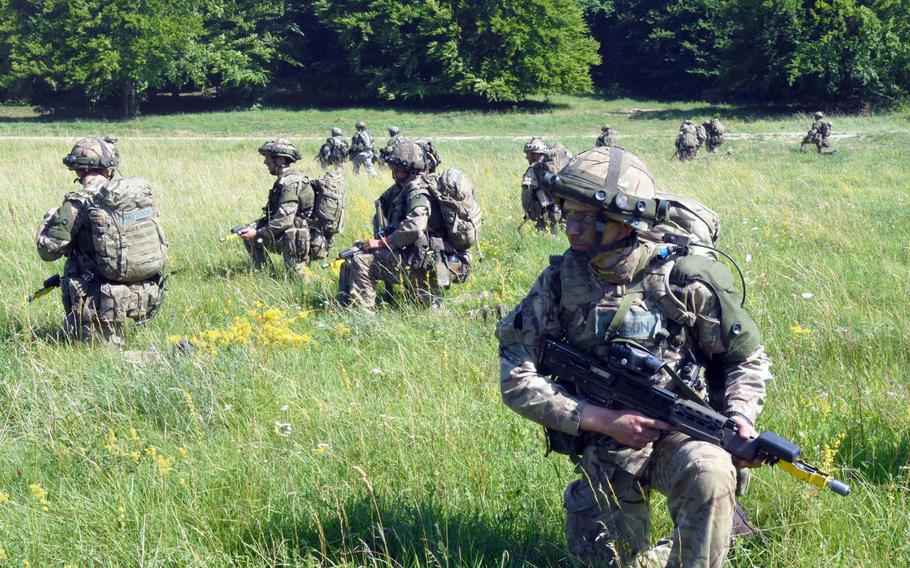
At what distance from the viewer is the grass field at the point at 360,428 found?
136 inches

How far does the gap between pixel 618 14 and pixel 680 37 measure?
15.9 ft

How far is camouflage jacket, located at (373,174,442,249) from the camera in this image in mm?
7453

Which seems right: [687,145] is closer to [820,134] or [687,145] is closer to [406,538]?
[820,134]

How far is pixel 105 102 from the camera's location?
1893 inches

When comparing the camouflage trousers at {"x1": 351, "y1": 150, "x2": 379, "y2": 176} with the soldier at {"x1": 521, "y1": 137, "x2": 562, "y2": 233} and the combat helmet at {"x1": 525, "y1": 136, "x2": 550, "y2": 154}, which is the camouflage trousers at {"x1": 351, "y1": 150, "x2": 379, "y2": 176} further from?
the soldier at {"x1": 521, "y1": 137, "x2": 562, "y2": 233}

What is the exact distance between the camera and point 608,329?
9.94 feet

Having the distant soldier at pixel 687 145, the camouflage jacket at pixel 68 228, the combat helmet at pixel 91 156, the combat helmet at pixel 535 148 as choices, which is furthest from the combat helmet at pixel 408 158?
the distant soldier at pixel 687 145

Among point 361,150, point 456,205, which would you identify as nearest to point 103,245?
point 456,205

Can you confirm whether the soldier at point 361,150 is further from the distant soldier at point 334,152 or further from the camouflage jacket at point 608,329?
the camouflage jacket at point 608,329

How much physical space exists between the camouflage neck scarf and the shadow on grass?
110 cm

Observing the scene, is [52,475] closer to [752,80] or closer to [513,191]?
[513,191]

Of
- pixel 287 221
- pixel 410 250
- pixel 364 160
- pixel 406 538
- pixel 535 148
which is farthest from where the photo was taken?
pixel 364 160

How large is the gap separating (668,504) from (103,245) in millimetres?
4748

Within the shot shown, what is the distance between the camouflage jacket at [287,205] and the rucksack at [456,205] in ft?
6.18
